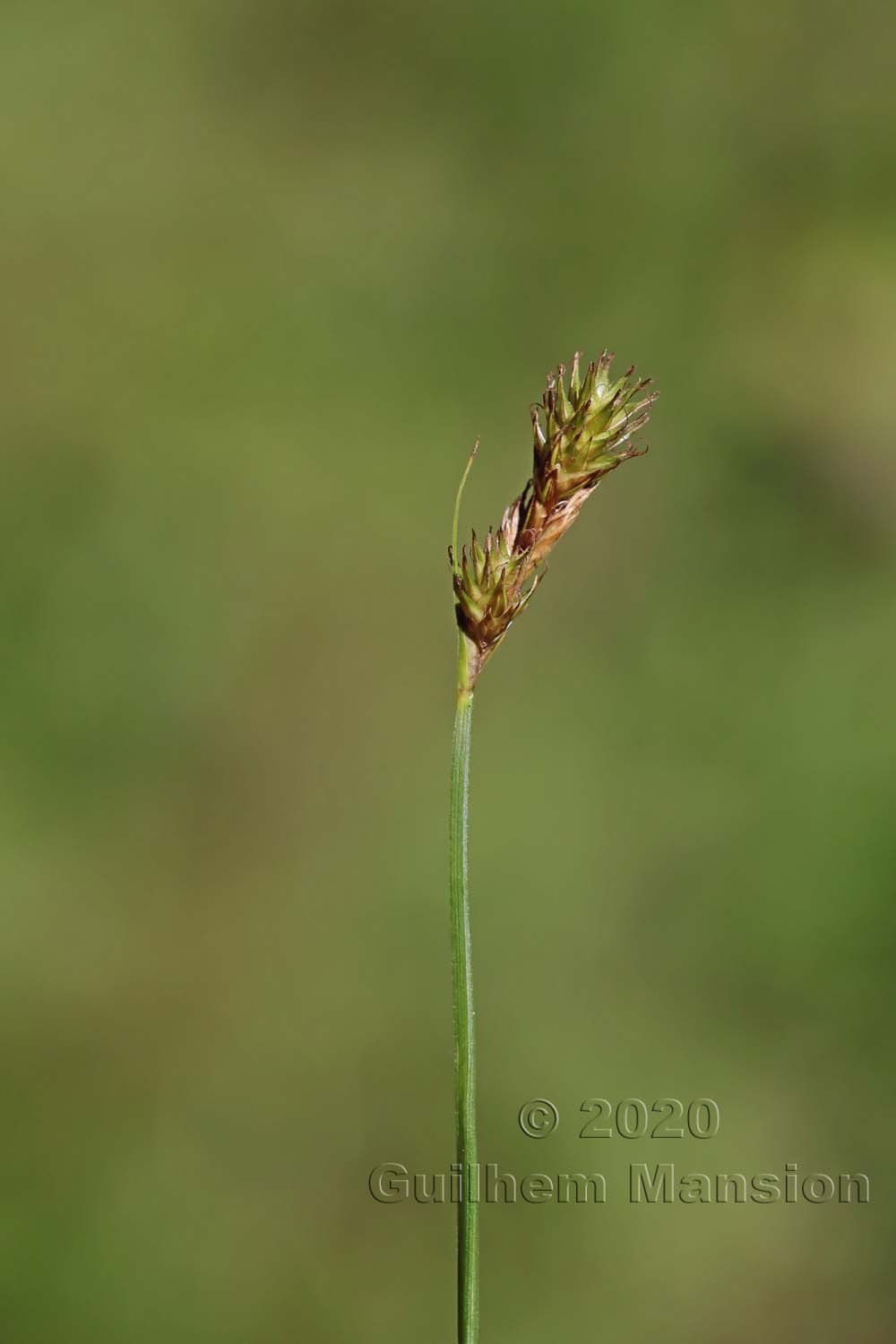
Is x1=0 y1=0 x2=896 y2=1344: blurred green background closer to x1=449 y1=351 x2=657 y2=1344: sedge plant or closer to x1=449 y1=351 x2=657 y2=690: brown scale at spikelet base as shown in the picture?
x1=449 y1=351 x2=657 y2=1344: sedge plant

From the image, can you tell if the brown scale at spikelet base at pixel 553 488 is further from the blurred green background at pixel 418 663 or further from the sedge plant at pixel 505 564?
the blurred green background at pixel 418 663

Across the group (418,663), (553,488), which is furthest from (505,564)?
(418,663)

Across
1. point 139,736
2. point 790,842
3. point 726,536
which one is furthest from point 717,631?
point 139,736

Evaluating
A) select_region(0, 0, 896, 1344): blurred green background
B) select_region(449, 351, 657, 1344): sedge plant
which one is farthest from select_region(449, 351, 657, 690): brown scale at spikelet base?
select_region(0, 0, 896, 1344): blurred green background

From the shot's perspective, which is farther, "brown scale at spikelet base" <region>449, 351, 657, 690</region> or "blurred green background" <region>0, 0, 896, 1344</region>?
"blurred green background" <region>0, 0, 896, 1344</region>

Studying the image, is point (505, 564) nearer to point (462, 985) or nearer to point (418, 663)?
point (462, 985)

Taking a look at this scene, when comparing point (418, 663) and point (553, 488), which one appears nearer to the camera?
point (553, 488)
